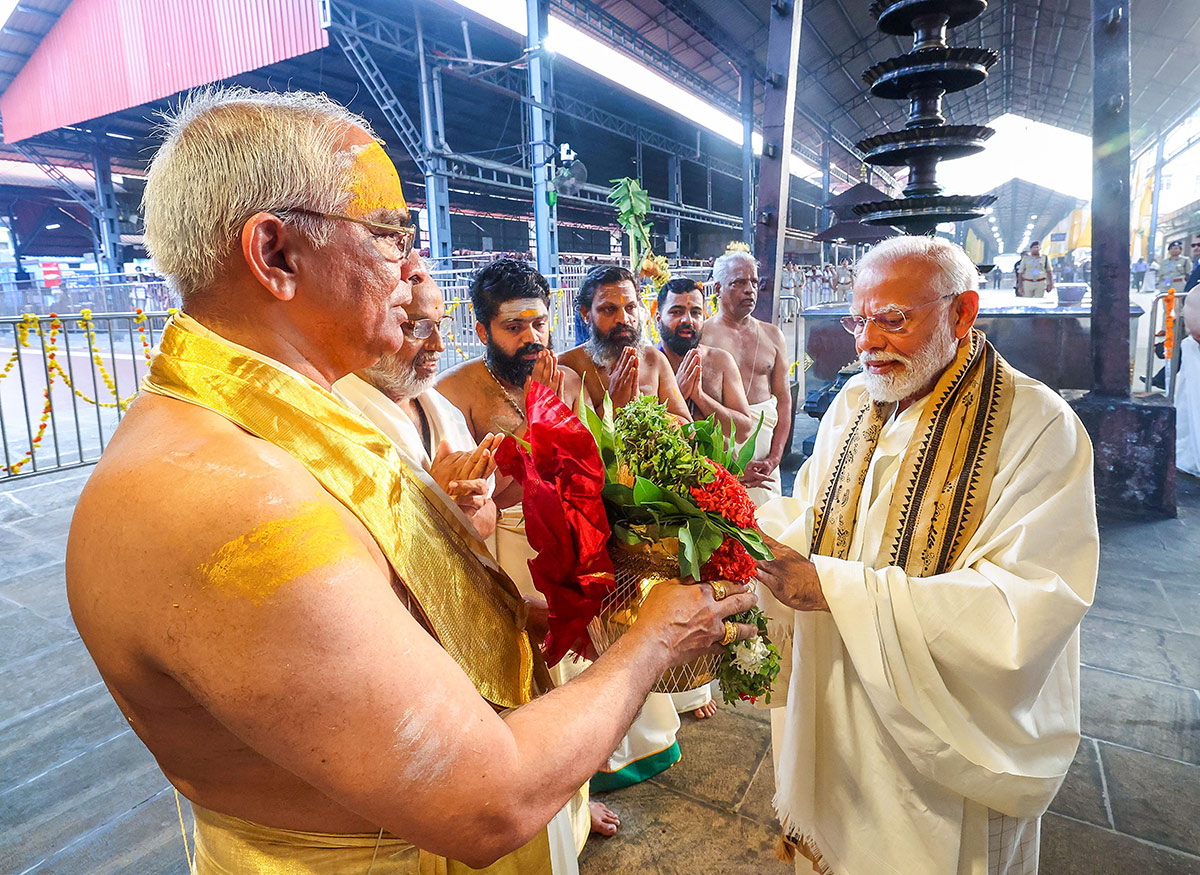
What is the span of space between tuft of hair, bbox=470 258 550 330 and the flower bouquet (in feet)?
5.93

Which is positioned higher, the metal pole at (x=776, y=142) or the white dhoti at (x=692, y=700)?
the metal pole at (x=776, y=142)

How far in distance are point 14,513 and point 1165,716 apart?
26.2ft

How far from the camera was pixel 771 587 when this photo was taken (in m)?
1.80

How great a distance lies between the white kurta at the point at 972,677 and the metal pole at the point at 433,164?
40.5 feet

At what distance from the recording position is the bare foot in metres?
2.41

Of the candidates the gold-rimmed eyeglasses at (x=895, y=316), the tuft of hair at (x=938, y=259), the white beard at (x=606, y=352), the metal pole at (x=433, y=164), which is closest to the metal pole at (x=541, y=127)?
the metal pole at (x=433, y=164)

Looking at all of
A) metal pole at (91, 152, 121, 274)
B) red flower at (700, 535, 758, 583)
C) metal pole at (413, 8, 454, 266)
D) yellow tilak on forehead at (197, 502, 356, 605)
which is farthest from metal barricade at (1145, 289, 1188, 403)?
metal pole at (91, 152, 121, 274)

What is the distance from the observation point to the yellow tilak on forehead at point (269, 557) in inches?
29.6

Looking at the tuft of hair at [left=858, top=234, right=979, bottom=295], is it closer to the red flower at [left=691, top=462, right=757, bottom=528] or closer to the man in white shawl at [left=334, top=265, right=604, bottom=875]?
the red flower at [left=691, top=462, right=757, bottom=528]

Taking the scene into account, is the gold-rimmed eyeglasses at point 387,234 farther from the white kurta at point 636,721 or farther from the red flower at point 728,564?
the white kurta at point 636,721

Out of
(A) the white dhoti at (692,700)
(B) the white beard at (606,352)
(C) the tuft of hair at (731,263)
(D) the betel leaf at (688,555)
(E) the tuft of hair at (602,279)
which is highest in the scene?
(C) the tuft of hair at (731,263)

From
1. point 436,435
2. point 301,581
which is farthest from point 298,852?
point 436,435

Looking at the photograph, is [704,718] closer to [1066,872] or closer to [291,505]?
[1066,872]

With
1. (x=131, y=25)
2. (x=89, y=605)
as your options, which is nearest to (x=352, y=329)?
(x=89, y=605)
